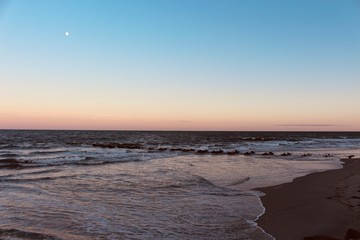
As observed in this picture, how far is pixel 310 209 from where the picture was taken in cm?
1016

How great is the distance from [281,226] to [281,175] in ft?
35.8

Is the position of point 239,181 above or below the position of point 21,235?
below

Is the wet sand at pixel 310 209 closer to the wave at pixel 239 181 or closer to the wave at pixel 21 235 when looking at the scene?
the wave at pixel 239 181

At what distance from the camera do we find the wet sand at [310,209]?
7912mm

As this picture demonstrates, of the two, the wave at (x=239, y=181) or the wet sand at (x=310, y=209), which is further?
the wave at (x=239, y=181)

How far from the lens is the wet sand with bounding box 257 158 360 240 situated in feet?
26.0

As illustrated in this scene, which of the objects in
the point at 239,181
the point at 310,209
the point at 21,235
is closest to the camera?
the point at 21,235

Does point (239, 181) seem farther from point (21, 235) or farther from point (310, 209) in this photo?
point (21, 235)

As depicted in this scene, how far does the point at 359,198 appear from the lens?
1087 centimetres

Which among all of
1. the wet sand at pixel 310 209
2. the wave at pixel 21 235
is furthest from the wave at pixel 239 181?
the wave at pixel 21 235

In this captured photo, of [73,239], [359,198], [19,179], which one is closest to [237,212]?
[359,198]

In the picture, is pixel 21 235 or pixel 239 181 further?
pixel 239 181

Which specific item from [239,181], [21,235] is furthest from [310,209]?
[21,235]

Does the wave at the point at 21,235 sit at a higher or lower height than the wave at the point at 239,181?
higher
